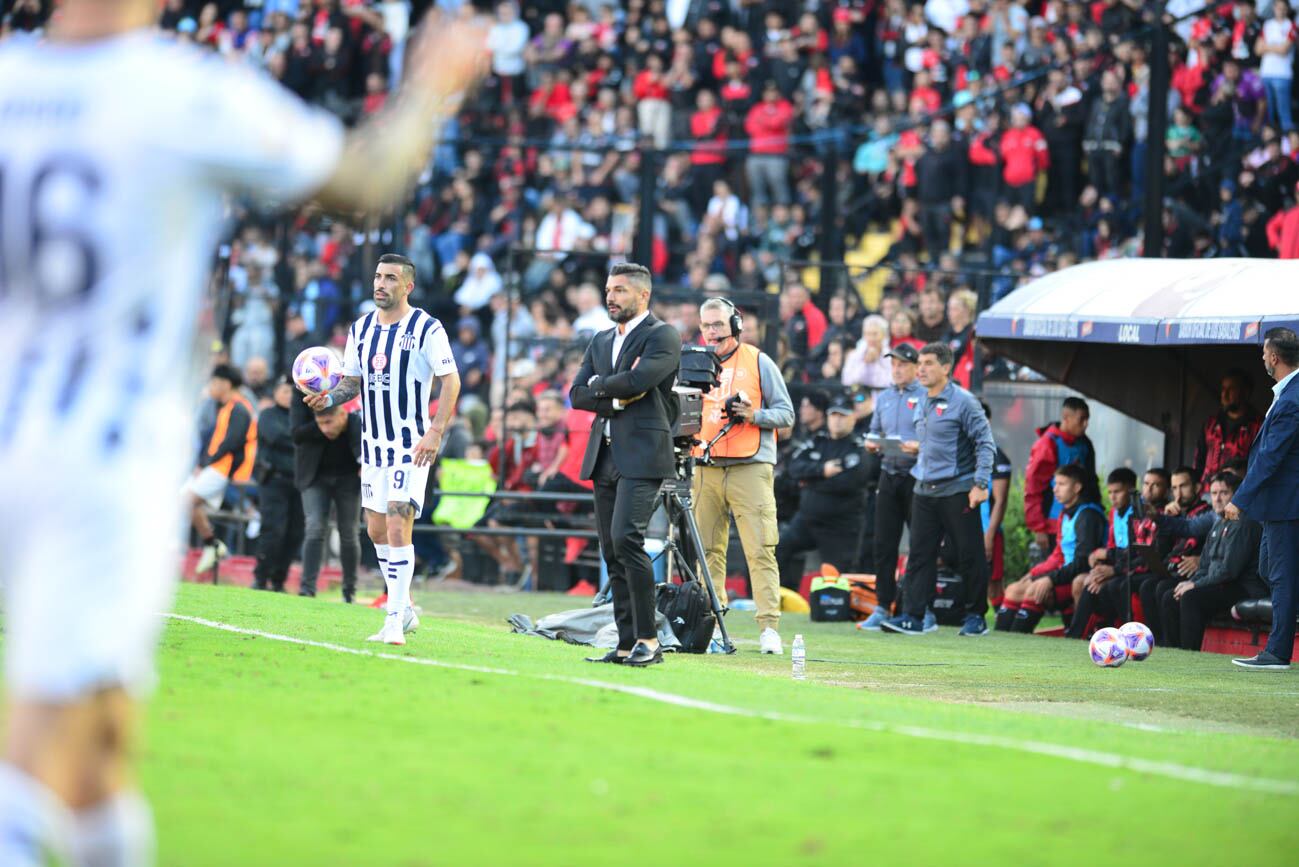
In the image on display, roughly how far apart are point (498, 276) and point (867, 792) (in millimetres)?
19437

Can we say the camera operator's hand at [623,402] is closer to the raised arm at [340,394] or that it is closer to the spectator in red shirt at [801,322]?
the raised arm at [340,394]

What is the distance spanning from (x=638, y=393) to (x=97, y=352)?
6.96 meters

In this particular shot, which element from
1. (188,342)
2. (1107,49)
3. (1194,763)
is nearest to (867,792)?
(1194,763)

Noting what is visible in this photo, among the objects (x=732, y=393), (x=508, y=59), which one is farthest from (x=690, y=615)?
(x=508, y=59)

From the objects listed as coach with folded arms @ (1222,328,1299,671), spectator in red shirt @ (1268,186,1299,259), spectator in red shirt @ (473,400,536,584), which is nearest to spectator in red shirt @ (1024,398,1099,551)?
spectator in red shirt @ (1268,186,1299,259)

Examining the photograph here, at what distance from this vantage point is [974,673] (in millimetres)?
12539

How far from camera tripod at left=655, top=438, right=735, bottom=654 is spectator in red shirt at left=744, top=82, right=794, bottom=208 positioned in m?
10.5

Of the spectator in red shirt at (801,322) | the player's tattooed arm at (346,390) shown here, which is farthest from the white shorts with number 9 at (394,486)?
the spectator in red shirt at (801,322)

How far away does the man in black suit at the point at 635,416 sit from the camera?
36.3 feet

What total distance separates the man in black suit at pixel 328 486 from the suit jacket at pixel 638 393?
6007mm

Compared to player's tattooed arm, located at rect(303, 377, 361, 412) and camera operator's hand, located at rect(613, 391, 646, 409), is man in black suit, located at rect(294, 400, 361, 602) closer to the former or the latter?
player's tattooed arm, located at rect(303, 377, 361, 412)

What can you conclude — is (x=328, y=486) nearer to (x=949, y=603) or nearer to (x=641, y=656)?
(x=949, y=603)

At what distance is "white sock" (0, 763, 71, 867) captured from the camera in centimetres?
378

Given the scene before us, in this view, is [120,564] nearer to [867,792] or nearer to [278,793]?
[278,793]
